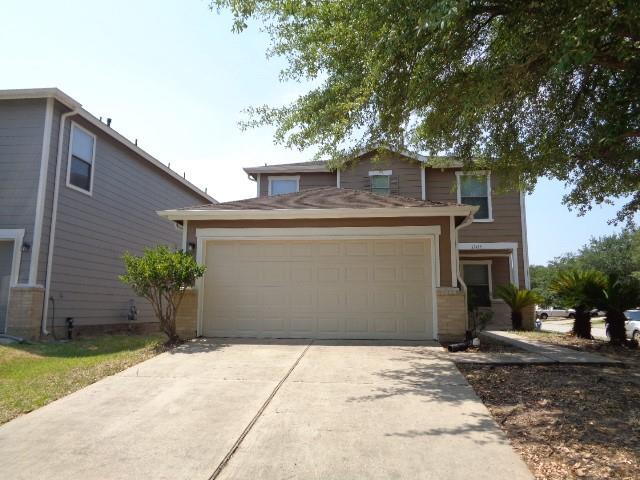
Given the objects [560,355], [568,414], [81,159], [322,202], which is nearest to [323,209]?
[322,202]

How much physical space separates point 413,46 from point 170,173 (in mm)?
12710

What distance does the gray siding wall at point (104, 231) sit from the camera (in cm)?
1166

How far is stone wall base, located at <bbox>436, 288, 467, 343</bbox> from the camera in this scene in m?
9.45

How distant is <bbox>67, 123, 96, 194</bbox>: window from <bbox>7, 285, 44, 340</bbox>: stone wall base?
9.48 feet

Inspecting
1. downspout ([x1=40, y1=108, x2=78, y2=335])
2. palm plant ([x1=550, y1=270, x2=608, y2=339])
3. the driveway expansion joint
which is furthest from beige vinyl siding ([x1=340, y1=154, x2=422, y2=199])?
the driveway expansion joint

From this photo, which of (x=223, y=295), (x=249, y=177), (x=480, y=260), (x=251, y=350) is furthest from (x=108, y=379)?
(x=480, y=260)

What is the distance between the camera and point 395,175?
16.3 metres

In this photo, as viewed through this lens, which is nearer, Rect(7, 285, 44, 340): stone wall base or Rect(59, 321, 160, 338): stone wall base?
Rect(7, 285, 44, 340): stone wall base

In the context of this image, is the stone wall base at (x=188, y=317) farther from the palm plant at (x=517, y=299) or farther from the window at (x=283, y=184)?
the palm plant at (x=517, y=299)

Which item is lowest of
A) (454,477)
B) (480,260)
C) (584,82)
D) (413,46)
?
(454,477)

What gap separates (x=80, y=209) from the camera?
40.4 ft

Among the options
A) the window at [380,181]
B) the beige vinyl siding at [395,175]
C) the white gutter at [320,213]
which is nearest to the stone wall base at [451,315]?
the white gutter at [320,213]

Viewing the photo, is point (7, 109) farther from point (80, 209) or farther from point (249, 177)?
point (249, 177)

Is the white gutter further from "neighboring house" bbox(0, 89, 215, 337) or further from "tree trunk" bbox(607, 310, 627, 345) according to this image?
"tree trunk" bbox(607, 310, 627, 345)
